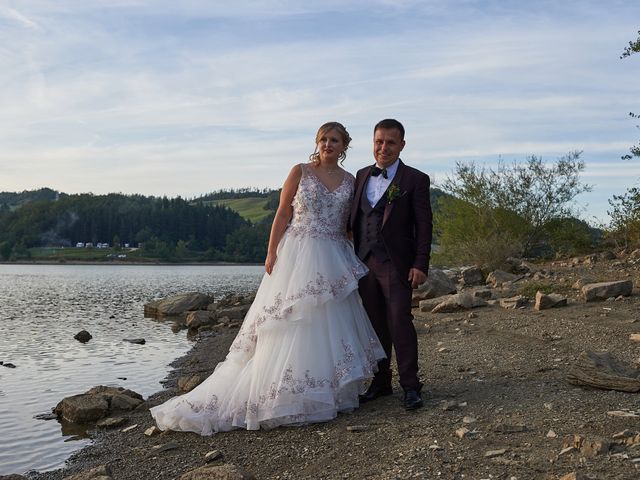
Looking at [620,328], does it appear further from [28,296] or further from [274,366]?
[28,296]

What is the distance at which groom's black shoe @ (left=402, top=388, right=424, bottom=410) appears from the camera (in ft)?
22.5

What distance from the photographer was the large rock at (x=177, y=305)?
102 ft

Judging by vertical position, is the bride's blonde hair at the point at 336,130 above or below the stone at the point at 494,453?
above

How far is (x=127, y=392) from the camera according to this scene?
440 inches

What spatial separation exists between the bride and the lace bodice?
1cm

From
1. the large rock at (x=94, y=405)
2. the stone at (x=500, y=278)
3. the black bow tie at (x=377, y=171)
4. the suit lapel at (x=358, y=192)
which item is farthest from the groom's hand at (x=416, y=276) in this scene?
the stone at (x=500, y=278)

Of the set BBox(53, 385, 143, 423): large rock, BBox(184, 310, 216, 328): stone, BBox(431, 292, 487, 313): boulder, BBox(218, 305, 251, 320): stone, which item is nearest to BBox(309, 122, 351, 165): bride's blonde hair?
BBox(53, 385, 143, 423): large rock

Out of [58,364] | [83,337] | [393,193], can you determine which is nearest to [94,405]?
[393,193]

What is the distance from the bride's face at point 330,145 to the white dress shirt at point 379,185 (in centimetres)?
53

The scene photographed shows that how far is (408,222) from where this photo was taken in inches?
280

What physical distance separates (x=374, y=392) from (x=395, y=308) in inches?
46.2

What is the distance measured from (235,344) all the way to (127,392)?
4688 millimetres

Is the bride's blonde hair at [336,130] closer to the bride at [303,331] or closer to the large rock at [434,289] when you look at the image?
the bride at [303,331]

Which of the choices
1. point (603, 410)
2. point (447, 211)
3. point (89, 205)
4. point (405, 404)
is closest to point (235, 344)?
point (405, 404)
